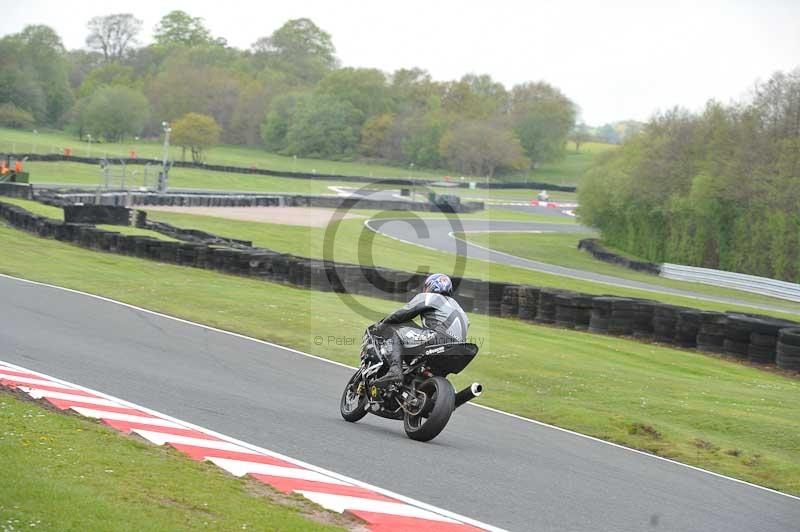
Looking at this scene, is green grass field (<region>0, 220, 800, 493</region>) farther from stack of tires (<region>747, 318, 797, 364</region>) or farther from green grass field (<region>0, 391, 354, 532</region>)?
green grass field (<region>0, 391, 354, 532</region>)

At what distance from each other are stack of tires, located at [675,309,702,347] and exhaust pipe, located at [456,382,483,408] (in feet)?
32.5

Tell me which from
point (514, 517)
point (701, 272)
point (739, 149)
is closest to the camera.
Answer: point (514, 517)

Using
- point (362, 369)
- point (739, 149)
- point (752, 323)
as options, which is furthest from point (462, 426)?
point (739, 149)

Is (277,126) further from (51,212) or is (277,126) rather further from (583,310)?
(583,310)

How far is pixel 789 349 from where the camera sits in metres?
17.0

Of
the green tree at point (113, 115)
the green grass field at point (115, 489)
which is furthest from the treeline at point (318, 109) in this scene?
the green grass field at point (115, 489)

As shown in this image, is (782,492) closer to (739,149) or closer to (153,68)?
(739,149)

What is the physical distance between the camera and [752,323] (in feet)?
59.1

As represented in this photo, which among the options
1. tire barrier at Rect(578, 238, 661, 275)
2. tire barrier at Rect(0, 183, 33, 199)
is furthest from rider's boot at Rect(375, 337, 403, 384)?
tire barrier at Rect(578, 238, 661, 275)

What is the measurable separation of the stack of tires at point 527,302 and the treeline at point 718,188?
1055 inches

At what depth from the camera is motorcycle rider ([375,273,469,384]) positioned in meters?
9.85

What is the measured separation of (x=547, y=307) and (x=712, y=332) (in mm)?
3495

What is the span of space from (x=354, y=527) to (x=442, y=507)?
96cm

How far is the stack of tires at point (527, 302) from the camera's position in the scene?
20.9m
